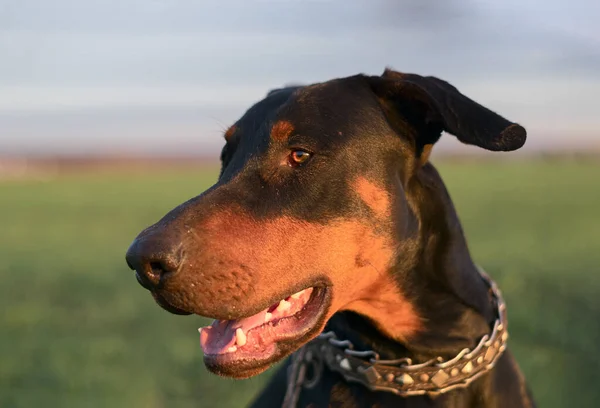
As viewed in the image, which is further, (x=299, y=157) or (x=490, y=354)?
(x=490, y=354)

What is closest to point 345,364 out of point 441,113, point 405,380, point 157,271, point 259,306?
point 405,380

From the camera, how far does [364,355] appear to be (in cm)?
343

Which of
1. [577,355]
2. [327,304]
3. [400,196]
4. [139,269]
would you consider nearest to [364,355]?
[327,304]

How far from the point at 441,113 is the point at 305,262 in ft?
2.81

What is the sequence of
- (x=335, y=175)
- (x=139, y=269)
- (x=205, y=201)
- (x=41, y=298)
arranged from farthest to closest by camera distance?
(x=41, y=298) < (x=335, y=175) < (x=205, y=201) < (x=139, y=269)

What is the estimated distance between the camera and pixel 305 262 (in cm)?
308

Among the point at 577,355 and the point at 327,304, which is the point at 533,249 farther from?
the point at 327,304

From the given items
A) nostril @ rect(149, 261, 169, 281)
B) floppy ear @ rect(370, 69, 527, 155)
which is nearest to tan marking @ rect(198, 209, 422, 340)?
nostril @ rect(149, 261, 169, 281)

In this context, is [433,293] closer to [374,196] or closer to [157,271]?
[374,196]

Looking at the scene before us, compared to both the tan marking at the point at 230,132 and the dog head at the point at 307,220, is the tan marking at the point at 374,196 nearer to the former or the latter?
the dog head at the point at 307,220

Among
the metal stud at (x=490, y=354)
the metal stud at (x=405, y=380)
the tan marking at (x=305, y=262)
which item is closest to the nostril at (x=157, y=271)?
the tan marking at (x=305, y=262)

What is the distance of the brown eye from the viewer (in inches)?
127

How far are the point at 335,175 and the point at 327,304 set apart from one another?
0.54 m

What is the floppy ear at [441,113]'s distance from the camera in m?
3.15
